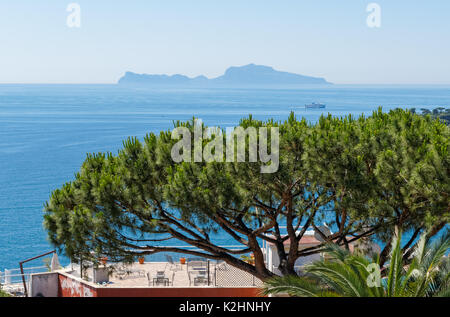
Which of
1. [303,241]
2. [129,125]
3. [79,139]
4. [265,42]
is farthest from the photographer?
[265,42]

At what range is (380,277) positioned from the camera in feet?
24.4

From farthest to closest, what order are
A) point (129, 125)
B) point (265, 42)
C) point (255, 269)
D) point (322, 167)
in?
point (265, 42) < point (129, 125) < point (255, 269) < point (322, 167)

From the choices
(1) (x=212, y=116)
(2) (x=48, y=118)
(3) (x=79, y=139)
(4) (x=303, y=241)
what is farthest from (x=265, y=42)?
(4) (x=303, y=241)

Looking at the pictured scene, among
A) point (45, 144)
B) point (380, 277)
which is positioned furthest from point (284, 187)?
point (45, 144)

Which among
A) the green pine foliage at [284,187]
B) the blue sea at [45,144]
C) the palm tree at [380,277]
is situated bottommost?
the blue sea at [45,144]

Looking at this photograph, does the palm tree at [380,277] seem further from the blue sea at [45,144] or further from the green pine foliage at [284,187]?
the blue sea at [45,144]

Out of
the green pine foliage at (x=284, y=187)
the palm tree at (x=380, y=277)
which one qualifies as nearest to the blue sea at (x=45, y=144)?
the green pine foliage at (x=284, y=187)

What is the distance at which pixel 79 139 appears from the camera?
294ft

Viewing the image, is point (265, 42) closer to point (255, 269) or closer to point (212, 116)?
point (212, 116)

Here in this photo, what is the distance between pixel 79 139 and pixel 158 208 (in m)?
83.0

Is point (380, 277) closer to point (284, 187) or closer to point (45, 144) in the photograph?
point (284, 187)

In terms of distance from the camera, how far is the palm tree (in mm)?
6977

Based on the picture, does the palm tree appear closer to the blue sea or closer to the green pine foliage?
the green pine foliage

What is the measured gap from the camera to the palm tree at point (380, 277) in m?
6.98
